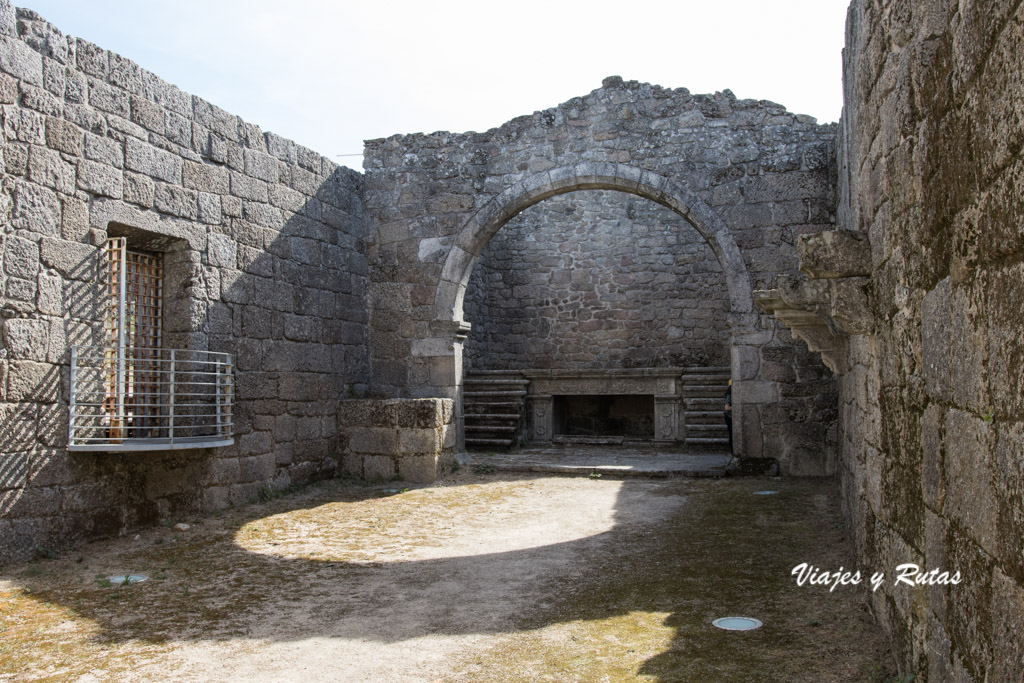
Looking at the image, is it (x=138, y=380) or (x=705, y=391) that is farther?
(x=705, y=391)

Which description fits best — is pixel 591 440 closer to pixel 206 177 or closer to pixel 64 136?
pixel 206 177

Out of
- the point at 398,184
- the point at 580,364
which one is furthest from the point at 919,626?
the point at 580,364

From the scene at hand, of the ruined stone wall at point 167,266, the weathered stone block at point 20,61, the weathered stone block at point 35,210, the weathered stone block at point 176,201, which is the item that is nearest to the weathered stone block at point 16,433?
the ruined stone wall at point 167,266

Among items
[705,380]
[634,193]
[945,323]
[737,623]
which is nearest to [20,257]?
[737,623]

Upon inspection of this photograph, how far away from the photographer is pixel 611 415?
12102 mm

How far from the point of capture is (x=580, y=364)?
1194cm

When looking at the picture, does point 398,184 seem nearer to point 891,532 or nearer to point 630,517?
point 630,517

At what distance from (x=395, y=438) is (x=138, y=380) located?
2441 mm

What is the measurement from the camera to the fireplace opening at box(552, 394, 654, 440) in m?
12.0

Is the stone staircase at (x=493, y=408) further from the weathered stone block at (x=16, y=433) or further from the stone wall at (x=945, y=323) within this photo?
the stone wall at (x=945, y=323)

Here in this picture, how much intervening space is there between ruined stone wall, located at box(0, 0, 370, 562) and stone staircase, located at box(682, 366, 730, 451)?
432 centimetres

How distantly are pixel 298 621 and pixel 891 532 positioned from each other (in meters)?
2.48

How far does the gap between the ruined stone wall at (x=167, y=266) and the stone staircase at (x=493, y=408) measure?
236cm

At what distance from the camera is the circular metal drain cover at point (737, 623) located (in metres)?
3.14
